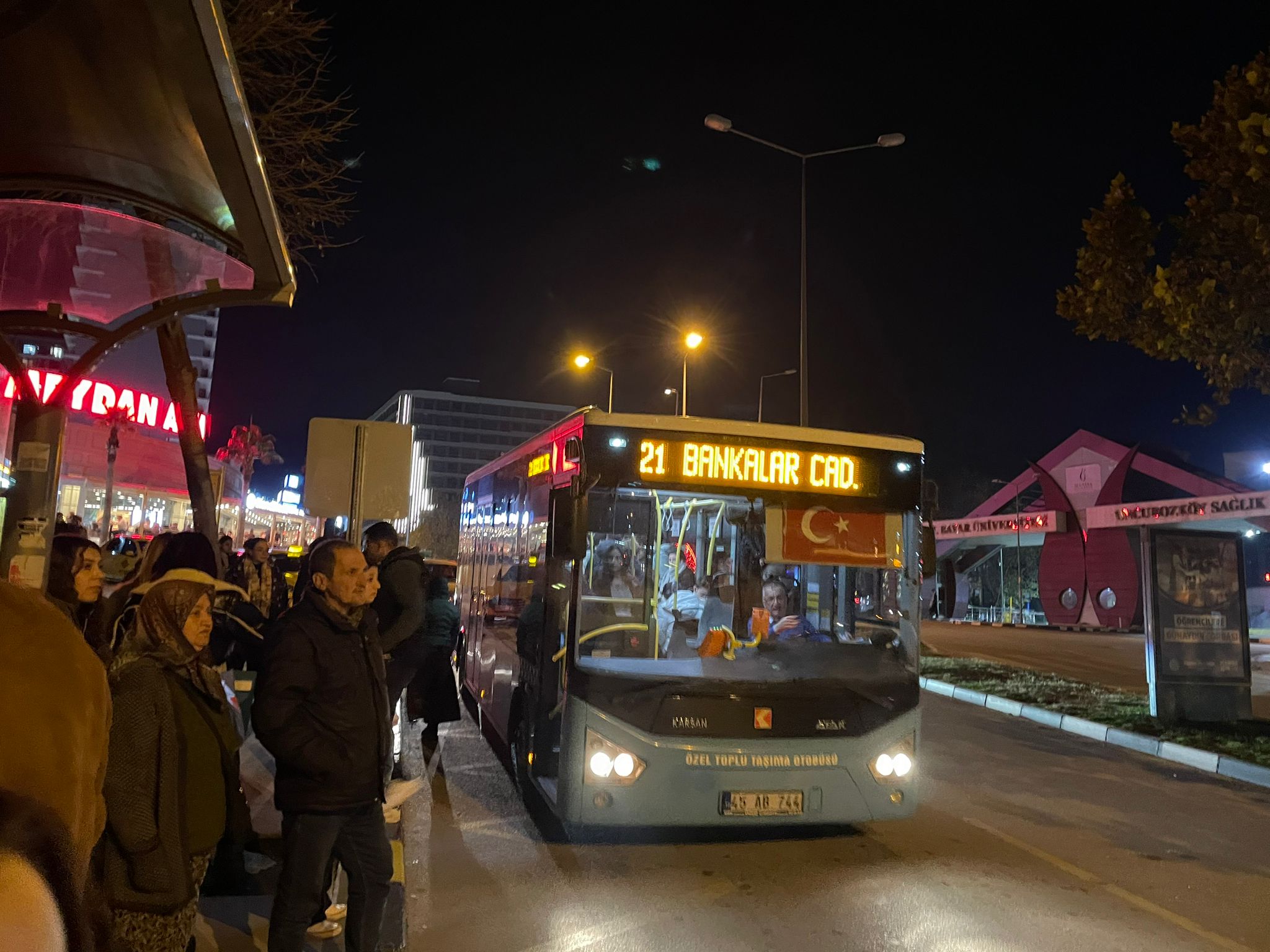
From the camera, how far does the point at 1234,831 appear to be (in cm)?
698

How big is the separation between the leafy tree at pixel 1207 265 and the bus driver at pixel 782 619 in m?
6.16

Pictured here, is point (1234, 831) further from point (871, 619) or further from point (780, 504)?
point (780, 504)

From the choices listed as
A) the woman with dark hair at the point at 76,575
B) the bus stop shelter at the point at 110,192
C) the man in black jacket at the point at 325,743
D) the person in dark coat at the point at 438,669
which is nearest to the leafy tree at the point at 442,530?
the person in dark coat at the point at 438,669

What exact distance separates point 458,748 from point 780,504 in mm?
4904

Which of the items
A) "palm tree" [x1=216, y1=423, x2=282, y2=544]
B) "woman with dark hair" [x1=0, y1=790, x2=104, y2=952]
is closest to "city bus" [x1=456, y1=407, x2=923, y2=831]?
"woman with dark hair" [x1=0, y1=790, x2=104, y2=952]

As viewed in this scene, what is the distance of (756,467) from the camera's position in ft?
19.9

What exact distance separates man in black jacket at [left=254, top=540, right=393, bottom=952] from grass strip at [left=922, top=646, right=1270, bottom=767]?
9.21m

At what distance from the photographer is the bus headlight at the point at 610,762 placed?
555 cm

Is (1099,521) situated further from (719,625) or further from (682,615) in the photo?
(682,615)

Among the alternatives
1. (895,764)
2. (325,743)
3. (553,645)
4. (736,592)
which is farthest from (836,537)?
(325,743)

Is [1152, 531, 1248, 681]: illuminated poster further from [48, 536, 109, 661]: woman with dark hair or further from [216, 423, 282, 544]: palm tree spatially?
[216, 423, 282, 544]: palm tree

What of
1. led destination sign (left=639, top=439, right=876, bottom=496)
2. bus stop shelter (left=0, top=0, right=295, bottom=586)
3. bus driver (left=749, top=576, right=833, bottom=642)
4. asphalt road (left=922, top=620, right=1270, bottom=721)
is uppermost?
bus stop shelter (left=0, top=0, right=295, bottom=586)

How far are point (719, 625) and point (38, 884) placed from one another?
18.5ft

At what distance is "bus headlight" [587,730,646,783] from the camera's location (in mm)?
5547
